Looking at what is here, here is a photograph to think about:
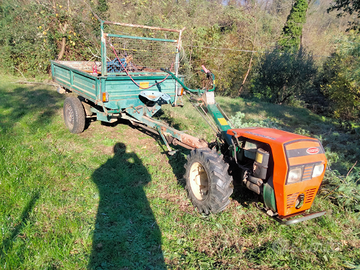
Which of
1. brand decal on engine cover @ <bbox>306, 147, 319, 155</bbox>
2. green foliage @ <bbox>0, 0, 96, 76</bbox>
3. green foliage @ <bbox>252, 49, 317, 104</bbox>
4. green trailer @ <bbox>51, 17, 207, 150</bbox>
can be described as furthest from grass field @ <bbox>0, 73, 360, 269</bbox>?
green foliage @ <bbox>252, 49, 317, 104</bbox>

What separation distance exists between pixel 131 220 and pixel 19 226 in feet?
4.54

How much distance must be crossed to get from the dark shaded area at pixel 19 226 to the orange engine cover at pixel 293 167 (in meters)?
3.08

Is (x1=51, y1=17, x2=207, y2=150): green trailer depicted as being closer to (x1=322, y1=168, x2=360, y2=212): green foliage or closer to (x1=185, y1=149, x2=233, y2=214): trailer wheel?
(x1=185, y1=149, x2=233, y2=214): trailer wheel

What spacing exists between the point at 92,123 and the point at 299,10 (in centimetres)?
2026

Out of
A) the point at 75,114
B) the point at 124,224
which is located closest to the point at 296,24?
the point at 75,114

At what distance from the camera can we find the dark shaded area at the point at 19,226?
9.23 feet

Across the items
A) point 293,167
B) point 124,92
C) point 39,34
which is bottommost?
point 293,167

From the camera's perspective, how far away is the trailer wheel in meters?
3.35

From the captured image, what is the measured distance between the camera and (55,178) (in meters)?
4.27

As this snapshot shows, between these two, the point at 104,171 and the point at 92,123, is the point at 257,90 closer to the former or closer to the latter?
the point at 92,123

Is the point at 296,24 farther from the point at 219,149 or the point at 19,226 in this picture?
the point at 19,226

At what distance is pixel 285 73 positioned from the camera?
13.9 meters

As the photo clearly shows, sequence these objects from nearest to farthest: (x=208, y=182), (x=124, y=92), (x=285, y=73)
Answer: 1. (x=208, y=182)
2. (x=124, y=92)
3. (x=285, y=73)

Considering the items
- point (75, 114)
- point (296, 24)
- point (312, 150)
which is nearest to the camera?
point (312, 150)
